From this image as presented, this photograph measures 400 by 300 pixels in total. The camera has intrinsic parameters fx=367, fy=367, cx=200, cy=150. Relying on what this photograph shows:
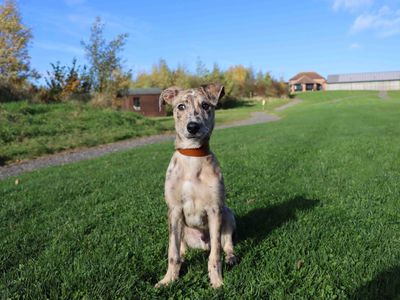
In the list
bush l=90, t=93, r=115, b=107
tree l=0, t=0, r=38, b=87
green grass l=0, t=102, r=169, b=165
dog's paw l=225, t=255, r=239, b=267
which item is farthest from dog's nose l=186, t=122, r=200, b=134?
tree l=0, t=0, r=38, b=87

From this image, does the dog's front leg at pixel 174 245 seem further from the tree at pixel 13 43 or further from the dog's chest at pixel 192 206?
the tree at pixel 13 43

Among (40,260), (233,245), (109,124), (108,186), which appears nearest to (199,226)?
Answer: (233,245)

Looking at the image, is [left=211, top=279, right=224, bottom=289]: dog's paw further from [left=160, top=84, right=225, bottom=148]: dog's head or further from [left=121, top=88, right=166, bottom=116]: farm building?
[left=121, top=88, right=166, bottom=116]: farm building

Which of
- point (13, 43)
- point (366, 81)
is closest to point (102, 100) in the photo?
point (13, 43)

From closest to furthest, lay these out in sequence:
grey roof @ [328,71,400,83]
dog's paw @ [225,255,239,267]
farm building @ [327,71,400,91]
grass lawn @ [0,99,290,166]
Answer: dog's paw @ [225,255,239,267] < grass lawn @ [0,99,290,166] < farm building @ [327,71,400,91] < grey roof @ [328,71,400,83]

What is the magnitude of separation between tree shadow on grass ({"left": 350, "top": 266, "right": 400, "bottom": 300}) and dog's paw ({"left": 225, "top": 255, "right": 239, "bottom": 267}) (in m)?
1.24

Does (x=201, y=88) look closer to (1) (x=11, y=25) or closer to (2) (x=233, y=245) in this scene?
(2) (x=233, y=245)

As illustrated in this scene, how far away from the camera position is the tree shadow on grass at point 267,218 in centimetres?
493

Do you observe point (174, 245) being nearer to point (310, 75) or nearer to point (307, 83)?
point (307, 83)

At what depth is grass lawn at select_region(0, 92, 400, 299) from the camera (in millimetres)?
3520

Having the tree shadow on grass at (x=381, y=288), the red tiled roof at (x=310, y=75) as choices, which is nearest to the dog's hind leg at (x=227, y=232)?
the tree shadow on grass at (x=381, y=288)

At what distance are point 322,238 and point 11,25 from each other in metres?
46.9

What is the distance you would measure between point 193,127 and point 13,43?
153ft

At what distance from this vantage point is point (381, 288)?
3.44m
